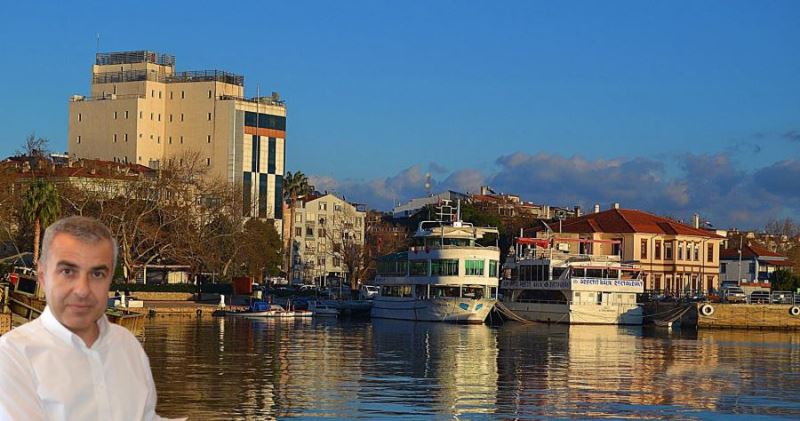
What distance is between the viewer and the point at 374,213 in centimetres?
15138

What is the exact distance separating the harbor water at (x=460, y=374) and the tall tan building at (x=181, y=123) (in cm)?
6470

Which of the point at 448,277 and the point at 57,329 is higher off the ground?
the point at 57,329

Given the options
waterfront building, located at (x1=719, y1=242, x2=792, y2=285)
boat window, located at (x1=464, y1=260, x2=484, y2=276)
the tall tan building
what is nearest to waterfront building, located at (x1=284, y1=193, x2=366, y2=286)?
the tall tan building

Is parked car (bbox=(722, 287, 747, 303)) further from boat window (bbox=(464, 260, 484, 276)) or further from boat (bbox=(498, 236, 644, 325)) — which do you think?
boat window (bbox=(464, 260, 484, 276))

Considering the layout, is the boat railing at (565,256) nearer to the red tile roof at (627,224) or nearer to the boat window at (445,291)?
the boat window at (445,291)

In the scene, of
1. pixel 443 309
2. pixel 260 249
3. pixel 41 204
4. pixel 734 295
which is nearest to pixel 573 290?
pixel 443 309

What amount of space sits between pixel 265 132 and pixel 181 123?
9523 millimetres

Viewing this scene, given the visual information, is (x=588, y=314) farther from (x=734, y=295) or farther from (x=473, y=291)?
(x=734, y=295)

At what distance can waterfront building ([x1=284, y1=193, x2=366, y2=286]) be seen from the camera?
136250 mm

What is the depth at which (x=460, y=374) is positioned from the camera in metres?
38.6

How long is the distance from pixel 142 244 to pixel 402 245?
38.7 m

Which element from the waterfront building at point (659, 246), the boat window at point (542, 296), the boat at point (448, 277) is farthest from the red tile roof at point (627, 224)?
the boat at point (448, 277)

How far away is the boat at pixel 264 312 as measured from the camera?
258 feet

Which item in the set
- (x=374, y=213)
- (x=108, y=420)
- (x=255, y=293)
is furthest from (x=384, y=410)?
(x=374, y=213)
